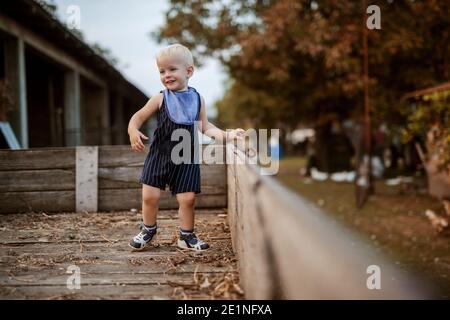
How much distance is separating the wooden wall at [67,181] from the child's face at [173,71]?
1.75 metres

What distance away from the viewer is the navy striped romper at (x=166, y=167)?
3107 mm

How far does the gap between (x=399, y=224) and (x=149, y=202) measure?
6446 millimetres

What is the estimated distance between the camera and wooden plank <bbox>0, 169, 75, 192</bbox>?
448 centimetres

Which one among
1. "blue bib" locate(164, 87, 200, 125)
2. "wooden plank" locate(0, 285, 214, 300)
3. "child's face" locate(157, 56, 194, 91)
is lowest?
"wooden plank" locate(0, 285, 214, 300)

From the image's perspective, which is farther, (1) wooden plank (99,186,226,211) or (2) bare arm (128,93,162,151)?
(1) wooden plank (99,186,226,211)

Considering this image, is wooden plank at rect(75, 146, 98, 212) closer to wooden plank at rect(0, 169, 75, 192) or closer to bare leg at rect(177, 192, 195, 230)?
wooden plank at rect(0, 169, 75, 192)

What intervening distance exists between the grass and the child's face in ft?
11.4

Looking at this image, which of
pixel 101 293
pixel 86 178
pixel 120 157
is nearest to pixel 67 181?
pixel 86 178

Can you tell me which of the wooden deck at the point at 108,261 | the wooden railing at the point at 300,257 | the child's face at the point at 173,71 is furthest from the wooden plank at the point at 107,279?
the child's face at the point at 173,71

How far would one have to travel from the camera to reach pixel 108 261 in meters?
2.90

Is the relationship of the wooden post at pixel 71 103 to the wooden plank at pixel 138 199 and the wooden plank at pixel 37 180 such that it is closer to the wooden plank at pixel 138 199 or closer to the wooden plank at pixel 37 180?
the wooden plank at pixel 37 180

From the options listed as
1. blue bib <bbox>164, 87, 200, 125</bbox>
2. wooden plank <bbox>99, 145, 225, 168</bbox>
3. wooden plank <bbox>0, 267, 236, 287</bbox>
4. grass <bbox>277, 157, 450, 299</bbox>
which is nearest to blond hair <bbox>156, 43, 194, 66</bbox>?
blue bib <bbox>164, 87, 200, 125</bbox>
